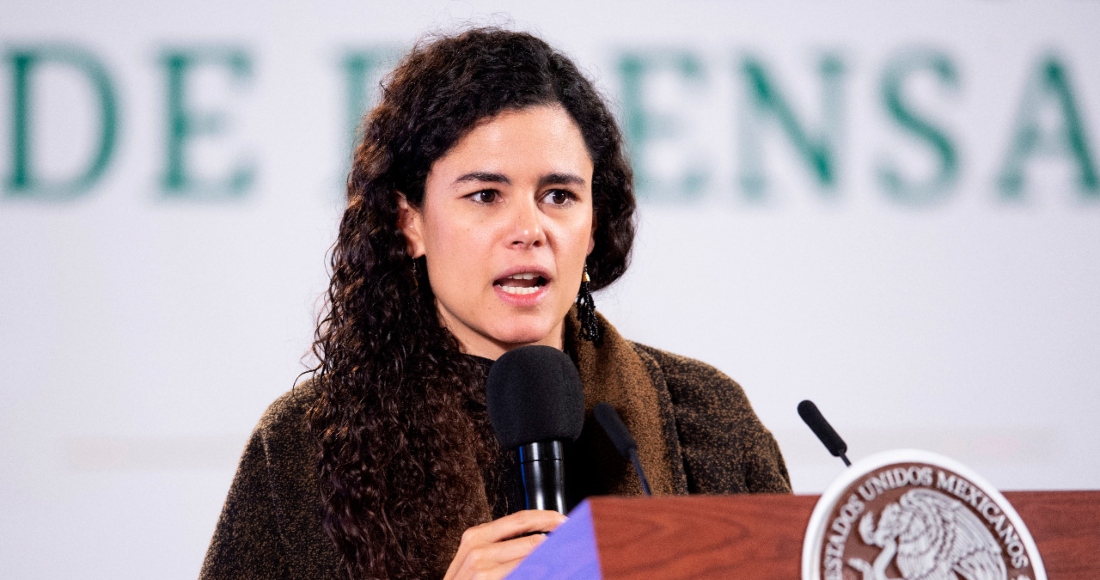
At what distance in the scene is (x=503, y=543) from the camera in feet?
4.29

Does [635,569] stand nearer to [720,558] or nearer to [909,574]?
[720,558]

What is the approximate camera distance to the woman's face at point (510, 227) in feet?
6.15

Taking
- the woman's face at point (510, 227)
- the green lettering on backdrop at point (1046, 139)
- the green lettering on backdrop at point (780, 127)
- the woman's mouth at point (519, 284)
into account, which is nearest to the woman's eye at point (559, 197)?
the woman's face at point (510, 227)

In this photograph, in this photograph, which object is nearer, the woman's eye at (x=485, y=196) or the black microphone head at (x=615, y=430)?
the black microphone head at (x=615, y=430)

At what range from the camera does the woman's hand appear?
125 centimetres

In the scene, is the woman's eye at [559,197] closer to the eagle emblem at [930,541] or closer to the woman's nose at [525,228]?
the woman's nose at [525,228]

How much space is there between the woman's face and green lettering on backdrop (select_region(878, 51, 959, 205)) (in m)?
1.25

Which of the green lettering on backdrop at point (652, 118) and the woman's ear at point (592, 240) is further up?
the green lettering on backdrop at point (652, 118)

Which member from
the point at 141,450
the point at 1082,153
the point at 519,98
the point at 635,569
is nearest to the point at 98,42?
the point at 141,450

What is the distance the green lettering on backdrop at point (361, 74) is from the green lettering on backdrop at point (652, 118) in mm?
582

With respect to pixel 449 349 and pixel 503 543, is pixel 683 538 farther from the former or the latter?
pixel 449 349

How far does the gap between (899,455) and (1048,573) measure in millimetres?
181

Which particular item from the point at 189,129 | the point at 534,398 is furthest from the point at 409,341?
the point at 189,129

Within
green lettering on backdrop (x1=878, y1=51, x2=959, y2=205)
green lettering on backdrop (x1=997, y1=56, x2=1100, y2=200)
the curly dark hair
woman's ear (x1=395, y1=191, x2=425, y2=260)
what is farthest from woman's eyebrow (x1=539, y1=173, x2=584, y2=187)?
green lettering on backdrop (x1=997, y1=56, x2=1100, y2=200)
